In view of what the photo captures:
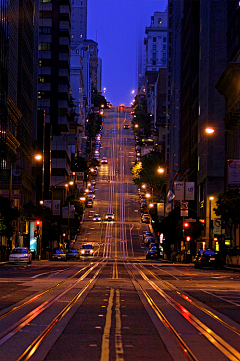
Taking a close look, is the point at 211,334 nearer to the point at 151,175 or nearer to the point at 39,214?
the point at 39,214

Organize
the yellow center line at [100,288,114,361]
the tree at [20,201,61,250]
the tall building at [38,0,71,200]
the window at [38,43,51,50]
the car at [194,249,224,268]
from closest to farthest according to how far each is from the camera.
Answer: the yellow center line at [100,288,114,361]
the car at [194,249,224,268]
the tree at [20,201,61,250]
the tall building at [38,0,71,200]
the window at [38,43,51,50]

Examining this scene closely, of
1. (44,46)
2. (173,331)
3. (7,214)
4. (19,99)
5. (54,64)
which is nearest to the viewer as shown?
Result: (173,331)

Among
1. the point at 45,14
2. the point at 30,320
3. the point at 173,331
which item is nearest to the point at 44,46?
the point at 45,14

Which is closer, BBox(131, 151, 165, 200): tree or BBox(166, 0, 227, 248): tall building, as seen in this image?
BBox(166, 0, 227, 248): tall building

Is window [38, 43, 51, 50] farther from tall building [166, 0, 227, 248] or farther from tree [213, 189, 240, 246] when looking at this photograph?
tree [213, 189, 240, 246]

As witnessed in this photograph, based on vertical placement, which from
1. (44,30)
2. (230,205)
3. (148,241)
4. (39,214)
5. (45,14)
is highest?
(45,14)

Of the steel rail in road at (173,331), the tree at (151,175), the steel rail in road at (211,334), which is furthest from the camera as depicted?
the tree at (151,175)

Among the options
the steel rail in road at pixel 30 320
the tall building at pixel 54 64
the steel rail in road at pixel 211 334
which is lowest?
the steel rail in road at pixel 211 334

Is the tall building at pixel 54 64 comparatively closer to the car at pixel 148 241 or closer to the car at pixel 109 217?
the car at pixel 109 217

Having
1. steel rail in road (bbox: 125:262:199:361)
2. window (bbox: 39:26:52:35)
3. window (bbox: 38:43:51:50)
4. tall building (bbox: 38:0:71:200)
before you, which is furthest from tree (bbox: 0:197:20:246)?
window (bbox: 39:26:52:35)

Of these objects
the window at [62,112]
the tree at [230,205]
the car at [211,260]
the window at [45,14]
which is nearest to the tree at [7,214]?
the car at [211,260]

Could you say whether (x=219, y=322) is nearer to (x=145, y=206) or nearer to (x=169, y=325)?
(x=169, y=325)

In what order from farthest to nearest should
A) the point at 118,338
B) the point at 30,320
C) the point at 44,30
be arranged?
the point at 44,30, the point at 30,320, the point at 118,338

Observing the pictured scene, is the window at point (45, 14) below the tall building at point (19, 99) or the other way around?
the other way around
